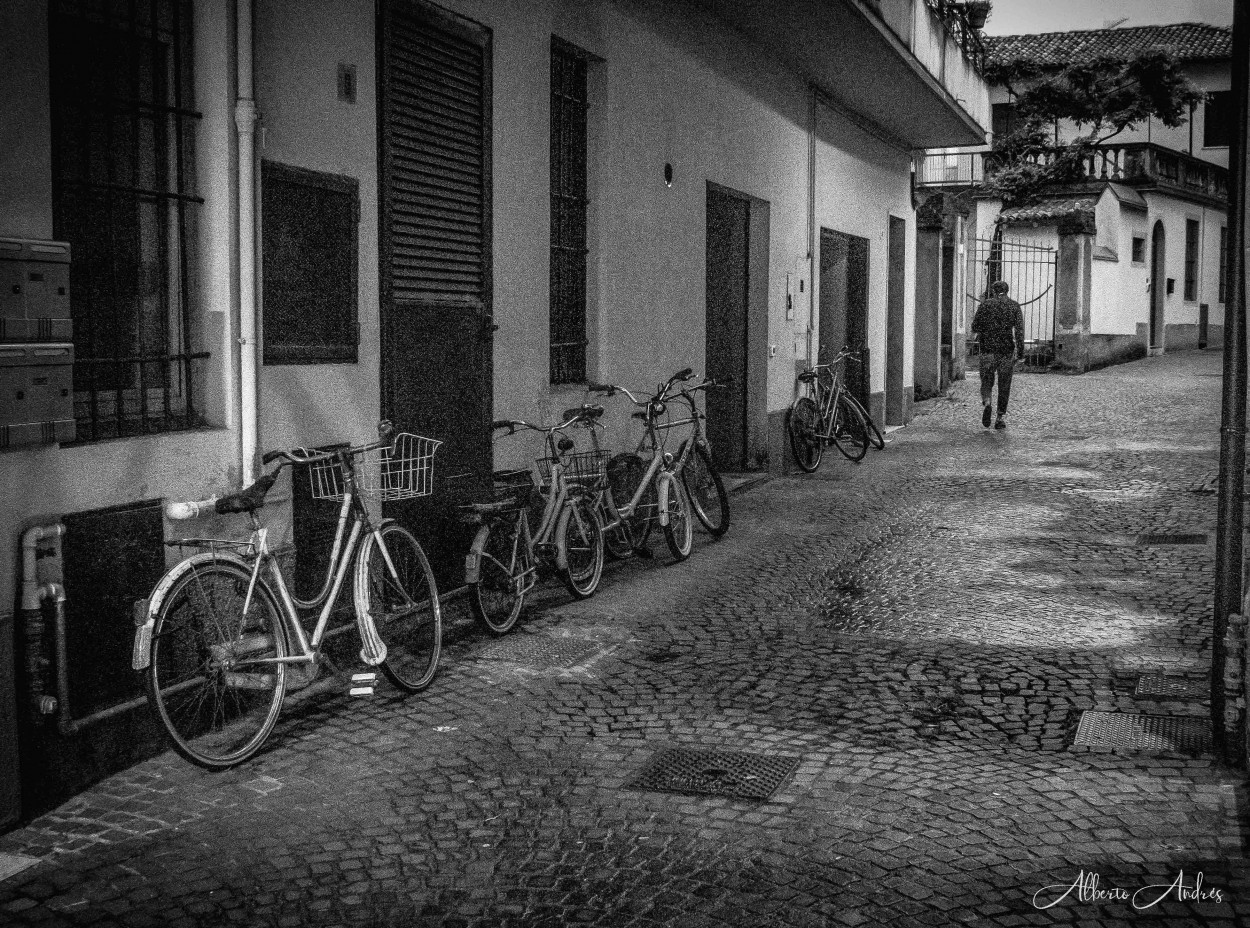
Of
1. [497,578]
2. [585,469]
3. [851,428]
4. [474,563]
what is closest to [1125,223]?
[851,428]

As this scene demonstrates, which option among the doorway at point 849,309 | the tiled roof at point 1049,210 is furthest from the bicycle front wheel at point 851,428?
the tiled roof at point 1049,210

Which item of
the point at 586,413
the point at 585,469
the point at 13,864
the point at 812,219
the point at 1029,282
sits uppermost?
the point at 1029,282

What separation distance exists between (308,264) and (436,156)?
1.44m

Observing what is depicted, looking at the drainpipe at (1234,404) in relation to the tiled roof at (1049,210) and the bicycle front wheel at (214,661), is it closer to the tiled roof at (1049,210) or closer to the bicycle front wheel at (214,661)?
the bicycle front wheel at (214,661)

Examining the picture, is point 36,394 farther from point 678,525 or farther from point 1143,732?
point 678,525

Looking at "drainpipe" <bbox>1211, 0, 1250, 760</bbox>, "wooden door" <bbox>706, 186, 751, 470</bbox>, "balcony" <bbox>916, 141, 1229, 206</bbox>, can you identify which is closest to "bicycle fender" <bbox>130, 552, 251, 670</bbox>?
"drainpipe" <bbox>1211, 0, 1250, 760</bbox>

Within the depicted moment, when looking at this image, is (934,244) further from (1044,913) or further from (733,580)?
(1044,913)

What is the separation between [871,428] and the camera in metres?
16.2

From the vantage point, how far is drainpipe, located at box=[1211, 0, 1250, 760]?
5.18 metres

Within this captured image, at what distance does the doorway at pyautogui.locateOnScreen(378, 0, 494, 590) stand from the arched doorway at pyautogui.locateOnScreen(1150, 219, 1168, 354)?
34192 mm

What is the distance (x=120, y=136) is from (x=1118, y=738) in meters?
4.69

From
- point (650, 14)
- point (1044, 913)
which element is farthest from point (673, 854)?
point (650, 14)

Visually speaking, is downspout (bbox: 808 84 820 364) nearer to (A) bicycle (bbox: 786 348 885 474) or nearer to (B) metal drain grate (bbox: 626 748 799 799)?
(A) bicycle (bbox: 786 348 885 474)

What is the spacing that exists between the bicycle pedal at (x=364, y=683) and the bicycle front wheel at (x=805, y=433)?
28.8ft
